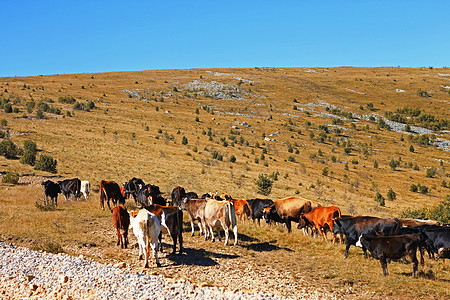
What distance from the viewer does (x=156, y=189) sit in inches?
787

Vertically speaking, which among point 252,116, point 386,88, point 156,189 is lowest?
point 156,189

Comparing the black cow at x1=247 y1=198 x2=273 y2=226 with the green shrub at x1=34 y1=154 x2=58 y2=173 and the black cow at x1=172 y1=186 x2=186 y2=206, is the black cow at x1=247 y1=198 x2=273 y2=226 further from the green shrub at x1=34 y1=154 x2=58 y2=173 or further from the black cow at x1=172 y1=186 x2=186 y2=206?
the green shrub at x1=34 y1=154 x2=58 y2=173

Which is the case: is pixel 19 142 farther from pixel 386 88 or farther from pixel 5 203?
pixel 386 88

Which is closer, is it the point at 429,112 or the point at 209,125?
the point at 209,125

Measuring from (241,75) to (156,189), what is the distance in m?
123

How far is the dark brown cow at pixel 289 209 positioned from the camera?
17.4 metres

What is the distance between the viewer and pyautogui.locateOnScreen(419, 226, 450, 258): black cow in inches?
476

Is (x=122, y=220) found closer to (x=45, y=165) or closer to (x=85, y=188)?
(x=85, y=188)

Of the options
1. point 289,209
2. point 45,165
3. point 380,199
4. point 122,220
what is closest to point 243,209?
point 289,209

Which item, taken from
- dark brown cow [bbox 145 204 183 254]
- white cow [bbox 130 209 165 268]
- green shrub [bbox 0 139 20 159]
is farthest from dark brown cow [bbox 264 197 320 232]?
green shrub [bbox 0 139 20 159]

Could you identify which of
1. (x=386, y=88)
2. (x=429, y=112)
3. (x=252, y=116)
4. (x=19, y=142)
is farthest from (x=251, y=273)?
(x=386, y=88)

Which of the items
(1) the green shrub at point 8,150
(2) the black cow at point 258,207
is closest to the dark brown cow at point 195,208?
(2) the black cow at point 258,207

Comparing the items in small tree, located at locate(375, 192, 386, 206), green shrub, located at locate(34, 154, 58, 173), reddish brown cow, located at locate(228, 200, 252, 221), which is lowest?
small tree, located at locate(375, 192, 386, 206)

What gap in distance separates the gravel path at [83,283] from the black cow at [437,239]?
786 cm
